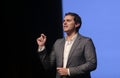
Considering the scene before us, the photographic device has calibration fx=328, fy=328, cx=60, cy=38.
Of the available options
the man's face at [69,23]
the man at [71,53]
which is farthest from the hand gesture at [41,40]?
the man's face at [69,23]

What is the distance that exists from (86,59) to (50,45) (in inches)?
14.2

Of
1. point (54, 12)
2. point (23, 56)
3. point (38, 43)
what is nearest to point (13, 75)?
point (23, 56)

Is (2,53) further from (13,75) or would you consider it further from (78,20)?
(78,20)

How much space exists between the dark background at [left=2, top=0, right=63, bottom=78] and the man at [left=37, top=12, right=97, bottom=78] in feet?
0.44

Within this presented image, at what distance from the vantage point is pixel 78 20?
244 cm

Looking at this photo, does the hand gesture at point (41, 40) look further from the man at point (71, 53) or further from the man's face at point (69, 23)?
the man's face at point (69, 23)

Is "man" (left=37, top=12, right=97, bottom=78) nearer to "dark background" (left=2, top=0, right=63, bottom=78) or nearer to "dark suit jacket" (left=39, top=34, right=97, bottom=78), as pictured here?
"dark suit jacket" (left=39, top=34, right=97, bottom=78)

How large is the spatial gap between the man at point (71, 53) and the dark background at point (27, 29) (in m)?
0.13

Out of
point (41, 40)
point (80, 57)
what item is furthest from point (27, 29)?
point (80, 57)

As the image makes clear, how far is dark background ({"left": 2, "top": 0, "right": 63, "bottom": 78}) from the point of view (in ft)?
8.61

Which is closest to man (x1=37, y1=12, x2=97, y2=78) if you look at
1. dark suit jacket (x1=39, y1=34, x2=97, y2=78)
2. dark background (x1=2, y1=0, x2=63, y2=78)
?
dark suit jacket (x1=39, y1=34, x2=97, y2=78)

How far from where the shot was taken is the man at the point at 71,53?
233 centimetres

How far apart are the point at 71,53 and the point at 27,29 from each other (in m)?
0.55

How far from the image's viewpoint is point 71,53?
7.72ft
